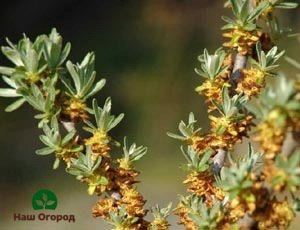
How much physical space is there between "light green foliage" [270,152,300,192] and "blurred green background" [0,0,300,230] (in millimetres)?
1751

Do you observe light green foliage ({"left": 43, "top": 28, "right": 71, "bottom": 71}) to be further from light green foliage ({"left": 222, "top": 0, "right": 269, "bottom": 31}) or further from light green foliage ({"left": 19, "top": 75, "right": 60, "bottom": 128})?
light green foliage ({"left": 222, "top": 0, "right": 269, "bottom": 31})

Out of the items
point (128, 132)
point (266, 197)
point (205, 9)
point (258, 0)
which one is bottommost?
point (266, 197)

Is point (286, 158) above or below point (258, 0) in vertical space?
below

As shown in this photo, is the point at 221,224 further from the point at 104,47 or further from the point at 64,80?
the point at 104,47

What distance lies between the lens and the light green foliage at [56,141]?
1.52 feet

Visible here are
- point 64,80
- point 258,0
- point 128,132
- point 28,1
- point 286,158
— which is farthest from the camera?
point 28,1

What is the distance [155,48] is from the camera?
8.70 feet

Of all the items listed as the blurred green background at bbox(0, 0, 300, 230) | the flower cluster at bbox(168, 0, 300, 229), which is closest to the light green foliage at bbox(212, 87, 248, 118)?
the flower cluster at bbox(168, 0, 300, 229)

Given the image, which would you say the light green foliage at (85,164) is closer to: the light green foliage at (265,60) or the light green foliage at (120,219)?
the light green foliage at (120,219)

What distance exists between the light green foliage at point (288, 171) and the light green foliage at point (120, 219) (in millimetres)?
187

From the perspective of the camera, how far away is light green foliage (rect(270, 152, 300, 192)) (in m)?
0.34

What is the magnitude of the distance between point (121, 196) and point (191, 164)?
81 mm

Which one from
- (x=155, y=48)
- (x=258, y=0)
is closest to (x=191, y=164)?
(x=258, y=0)

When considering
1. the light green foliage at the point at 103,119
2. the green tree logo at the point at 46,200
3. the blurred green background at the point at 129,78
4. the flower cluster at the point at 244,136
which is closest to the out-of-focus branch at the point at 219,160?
the flower cluster at the point at 244,136
